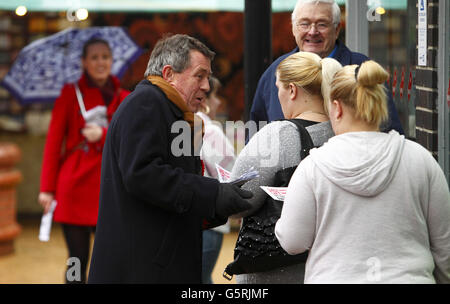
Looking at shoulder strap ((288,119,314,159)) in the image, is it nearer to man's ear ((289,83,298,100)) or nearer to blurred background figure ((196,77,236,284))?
man's ear ((289,83,298,100))

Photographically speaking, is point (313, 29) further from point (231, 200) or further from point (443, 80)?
point (231, 200)

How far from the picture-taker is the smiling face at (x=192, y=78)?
3.37 metres

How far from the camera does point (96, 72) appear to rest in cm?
592

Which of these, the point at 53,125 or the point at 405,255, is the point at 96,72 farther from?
the point at 405,255

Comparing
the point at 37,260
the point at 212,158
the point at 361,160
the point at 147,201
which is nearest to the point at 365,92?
the point at 361,160

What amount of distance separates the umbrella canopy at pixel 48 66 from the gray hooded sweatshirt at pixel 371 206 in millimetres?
3822

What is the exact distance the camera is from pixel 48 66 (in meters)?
6.39

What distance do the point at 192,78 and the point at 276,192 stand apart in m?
0.60

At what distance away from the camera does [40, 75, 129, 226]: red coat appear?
5695 mm

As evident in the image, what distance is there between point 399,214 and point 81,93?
3578mm

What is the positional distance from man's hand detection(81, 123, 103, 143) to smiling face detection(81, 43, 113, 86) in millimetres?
358

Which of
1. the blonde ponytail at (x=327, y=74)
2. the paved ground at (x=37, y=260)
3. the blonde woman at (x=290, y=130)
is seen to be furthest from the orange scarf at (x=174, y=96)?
the paved ground at (x=37, y=260)

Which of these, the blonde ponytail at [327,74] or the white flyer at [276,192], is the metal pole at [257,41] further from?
the white flyer at [276,192]
